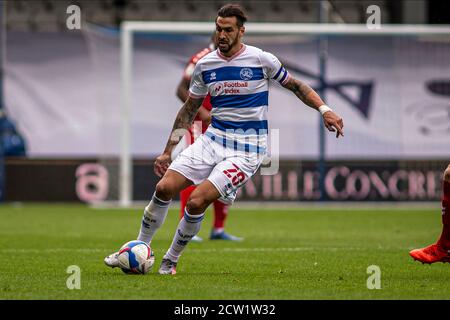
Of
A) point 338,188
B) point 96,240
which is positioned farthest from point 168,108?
point 96,240

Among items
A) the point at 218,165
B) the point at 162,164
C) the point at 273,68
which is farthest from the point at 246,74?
the point at 162,164

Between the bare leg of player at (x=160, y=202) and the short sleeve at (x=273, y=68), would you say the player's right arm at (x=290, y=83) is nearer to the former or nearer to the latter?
the short sleeve at (x=273, y=68)

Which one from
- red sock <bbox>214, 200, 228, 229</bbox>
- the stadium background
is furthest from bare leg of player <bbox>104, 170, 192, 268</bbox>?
the stadium background

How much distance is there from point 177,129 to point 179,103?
41.0ft

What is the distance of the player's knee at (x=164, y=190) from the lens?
26.5ft

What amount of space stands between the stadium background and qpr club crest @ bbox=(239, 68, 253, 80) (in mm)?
11237

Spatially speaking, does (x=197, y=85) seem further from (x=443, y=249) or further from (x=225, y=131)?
(x=443, y=249)

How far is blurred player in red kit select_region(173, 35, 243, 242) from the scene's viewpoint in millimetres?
11352

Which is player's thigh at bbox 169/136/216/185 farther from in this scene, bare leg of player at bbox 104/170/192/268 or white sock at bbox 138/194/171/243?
white sock at bbox 138/194/171/243

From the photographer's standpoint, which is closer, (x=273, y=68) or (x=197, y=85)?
(x=273, y=68)

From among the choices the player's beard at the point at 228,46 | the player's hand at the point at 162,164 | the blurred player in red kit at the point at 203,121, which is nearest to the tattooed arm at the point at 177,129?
the player's hand at the point at 162,164

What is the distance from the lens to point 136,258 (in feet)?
26.6

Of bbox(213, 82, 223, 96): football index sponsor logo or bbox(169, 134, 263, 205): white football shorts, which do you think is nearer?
bbox(169, 134, 263, 205): white football shorts
